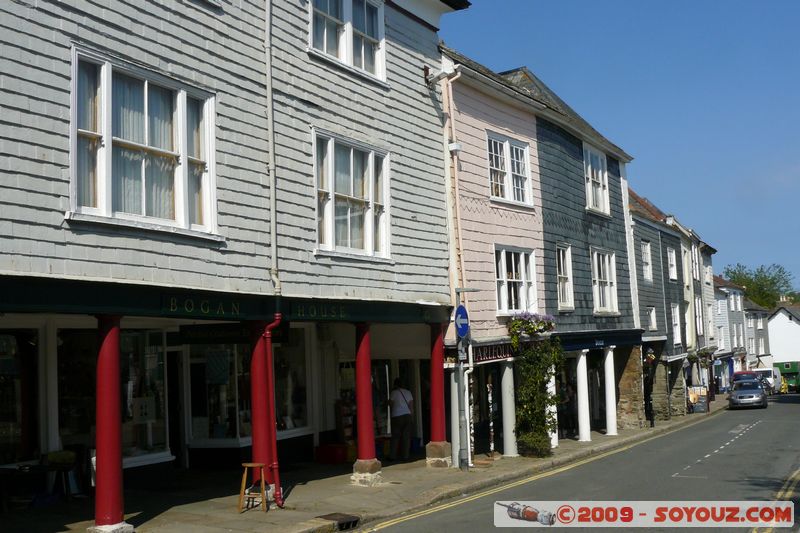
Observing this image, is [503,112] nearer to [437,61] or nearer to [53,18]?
[437,61]

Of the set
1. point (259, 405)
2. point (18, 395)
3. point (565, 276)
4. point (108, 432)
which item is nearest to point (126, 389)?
point (18, 395)

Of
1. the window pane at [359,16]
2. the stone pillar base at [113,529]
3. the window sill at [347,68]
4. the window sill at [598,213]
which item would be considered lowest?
the stone pillar base at [113,529]

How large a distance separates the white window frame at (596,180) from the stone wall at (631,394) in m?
5.24

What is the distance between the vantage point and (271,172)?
1316cm

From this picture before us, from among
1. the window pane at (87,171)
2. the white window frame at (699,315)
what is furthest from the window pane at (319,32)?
the white window frame at (699,315)

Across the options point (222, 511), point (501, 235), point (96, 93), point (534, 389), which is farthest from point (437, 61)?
point (222, 511)

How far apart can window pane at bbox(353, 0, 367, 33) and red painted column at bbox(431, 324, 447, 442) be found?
19.9ft

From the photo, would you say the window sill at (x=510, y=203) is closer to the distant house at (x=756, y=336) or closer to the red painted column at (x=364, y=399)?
the red painted column at (x=364, y=399)

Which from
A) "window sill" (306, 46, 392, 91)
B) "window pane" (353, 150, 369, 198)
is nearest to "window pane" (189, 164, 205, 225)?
"window sill" (306, 46, 392, 91)

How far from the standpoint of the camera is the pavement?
1112 cm

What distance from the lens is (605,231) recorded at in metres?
28.0

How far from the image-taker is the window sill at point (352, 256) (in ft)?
46.5

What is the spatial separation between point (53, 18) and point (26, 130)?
1.42 meters

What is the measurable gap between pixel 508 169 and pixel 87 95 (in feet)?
42.1
